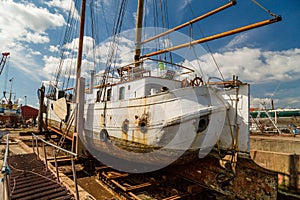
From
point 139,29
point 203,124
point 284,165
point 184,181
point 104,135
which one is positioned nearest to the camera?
point 203,124

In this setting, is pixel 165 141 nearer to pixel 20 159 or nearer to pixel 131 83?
pixel 131 83

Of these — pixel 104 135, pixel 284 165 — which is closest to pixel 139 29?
pixel 104 135

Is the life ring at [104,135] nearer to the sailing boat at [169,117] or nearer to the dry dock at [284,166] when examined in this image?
the sailing boat at [169,117]

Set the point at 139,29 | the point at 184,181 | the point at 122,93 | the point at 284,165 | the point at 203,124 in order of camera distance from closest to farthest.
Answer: the point at 203,124
the point at 184,181
the point at 284,165
the point at 122,93
the point at 139,29

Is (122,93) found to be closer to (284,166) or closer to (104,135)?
(104,135)

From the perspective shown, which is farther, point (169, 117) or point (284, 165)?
point (284, 165)

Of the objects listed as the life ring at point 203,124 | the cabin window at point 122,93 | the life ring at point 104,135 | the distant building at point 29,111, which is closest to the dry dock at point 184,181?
the life ring at point 104,135

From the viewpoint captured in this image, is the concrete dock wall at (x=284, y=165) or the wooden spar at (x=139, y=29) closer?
the concrete dock wall at (x=284, y=165)

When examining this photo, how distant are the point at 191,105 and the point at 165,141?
165cm

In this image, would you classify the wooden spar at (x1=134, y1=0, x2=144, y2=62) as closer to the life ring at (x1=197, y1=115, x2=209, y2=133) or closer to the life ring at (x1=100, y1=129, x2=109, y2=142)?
the life ring at (x1=100, y1=129, x2=109, y2=142)

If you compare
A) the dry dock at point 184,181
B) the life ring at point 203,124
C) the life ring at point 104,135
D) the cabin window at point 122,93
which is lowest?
the dry dock at point 184,181

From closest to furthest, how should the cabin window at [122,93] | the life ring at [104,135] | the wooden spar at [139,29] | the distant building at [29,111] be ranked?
the cabin window at [122,93] < the life ring at [104,135] < the wooden spar at [139,29] < the distant building at [29,111]

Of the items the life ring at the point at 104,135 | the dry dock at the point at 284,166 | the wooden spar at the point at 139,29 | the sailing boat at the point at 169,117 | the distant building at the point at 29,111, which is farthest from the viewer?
the distant building at the point at 29,111

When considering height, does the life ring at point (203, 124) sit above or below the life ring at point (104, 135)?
above
